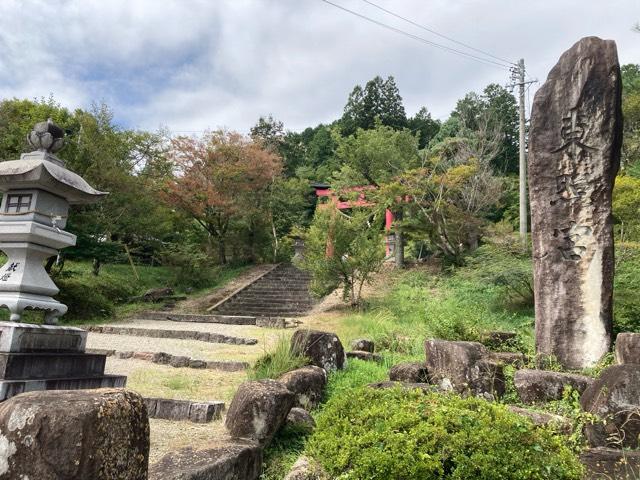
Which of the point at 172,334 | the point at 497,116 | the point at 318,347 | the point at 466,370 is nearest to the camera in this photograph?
the point at 466,370

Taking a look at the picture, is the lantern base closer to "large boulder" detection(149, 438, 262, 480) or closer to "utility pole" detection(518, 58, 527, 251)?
"large boulder" detection(149, 438, 262, 480)

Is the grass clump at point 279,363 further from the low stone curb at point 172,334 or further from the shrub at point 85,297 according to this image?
the shrub at point 85,297

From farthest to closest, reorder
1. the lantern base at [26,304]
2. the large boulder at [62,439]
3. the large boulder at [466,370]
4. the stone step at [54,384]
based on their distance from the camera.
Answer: the lantern base at [26,304]
the large boulder at [466,370]
the stone step at [54,384]
the large boulder at [62,439]

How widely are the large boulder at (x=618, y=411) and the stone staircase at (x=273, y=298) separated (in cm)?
1151

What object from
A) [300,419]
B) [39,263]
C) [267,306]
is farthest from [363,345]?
[267,306]

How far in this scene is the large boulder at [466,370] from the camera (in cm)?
544

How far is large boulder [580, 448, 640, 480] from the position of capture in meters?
3.42

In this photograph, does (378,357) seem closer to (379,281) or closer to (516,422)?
(516,422)

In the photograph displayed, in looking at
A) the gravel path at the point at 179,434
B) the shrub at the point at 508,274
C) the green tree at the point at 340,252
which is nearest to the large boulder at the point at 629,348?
the gravel path at the point at 179,434

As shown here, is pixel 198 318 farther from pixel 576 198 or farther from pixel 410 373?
pixel 576 198

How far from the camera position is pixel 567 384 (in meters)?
5.24

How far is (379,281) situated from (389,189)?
3.42 metres

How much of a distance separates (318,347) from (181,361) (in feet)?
9.03

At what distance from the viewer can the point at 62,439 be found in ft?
5.16
